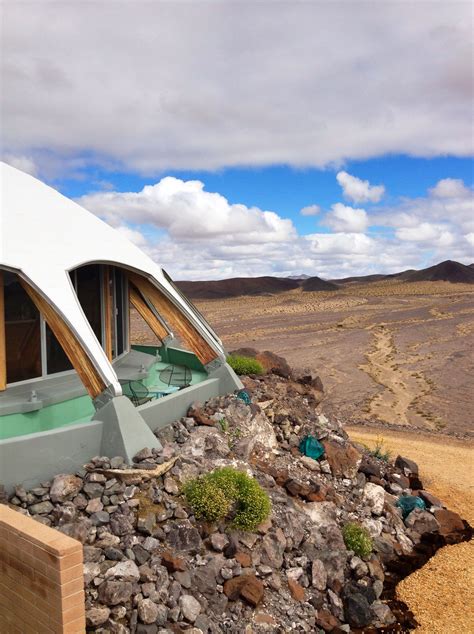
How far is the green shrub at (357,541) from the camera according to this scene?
8.98 metres

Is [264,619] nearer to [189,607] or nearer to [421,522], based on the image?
[189,607]

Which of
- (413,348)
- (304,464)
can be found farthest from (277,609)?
(413,348)

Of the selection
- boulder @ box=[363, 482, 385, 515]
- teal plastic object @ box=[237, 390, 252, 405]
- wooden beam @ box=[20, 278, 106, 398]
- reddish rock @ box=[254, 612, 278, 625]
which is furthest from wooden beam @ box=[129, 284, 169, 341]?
reddish rock @ box=[254, 612, 278, 625]

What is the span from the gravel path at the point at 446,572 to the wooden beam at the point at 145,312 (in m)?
8.10

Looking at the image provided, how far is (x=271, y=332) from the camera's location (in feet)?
150

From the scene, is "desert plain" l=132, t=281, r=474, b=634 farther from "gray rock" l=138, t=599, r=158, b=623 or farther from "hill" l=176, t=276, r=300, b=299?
"hill" l=176, t=276, r=300, b=299

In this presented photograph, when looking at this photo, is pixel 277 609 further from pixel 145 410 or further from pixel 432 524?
pixel 432 524

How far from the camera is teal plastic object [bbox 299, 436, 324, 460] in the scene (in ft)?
35.3

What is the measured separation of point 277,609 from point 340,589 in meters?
1.40

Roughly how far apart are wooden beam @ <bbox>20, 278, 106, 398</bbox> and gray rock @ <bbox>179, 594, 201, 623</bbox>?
354 centimetres

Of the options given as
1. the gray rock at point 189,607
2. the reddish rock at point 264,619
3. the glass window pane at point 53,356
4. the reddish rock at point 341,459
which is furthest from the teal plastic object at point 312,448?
the glass window pane at point 53,356

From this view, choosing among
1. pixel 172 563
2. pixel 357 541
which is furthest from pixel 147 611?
pixel 357 541

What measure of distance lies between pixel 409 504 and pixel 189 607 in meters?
6.06

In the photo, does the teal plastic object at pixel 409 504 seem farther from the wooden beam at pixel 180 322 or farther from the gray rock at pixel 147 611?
the gray rock at pixel 147 611
